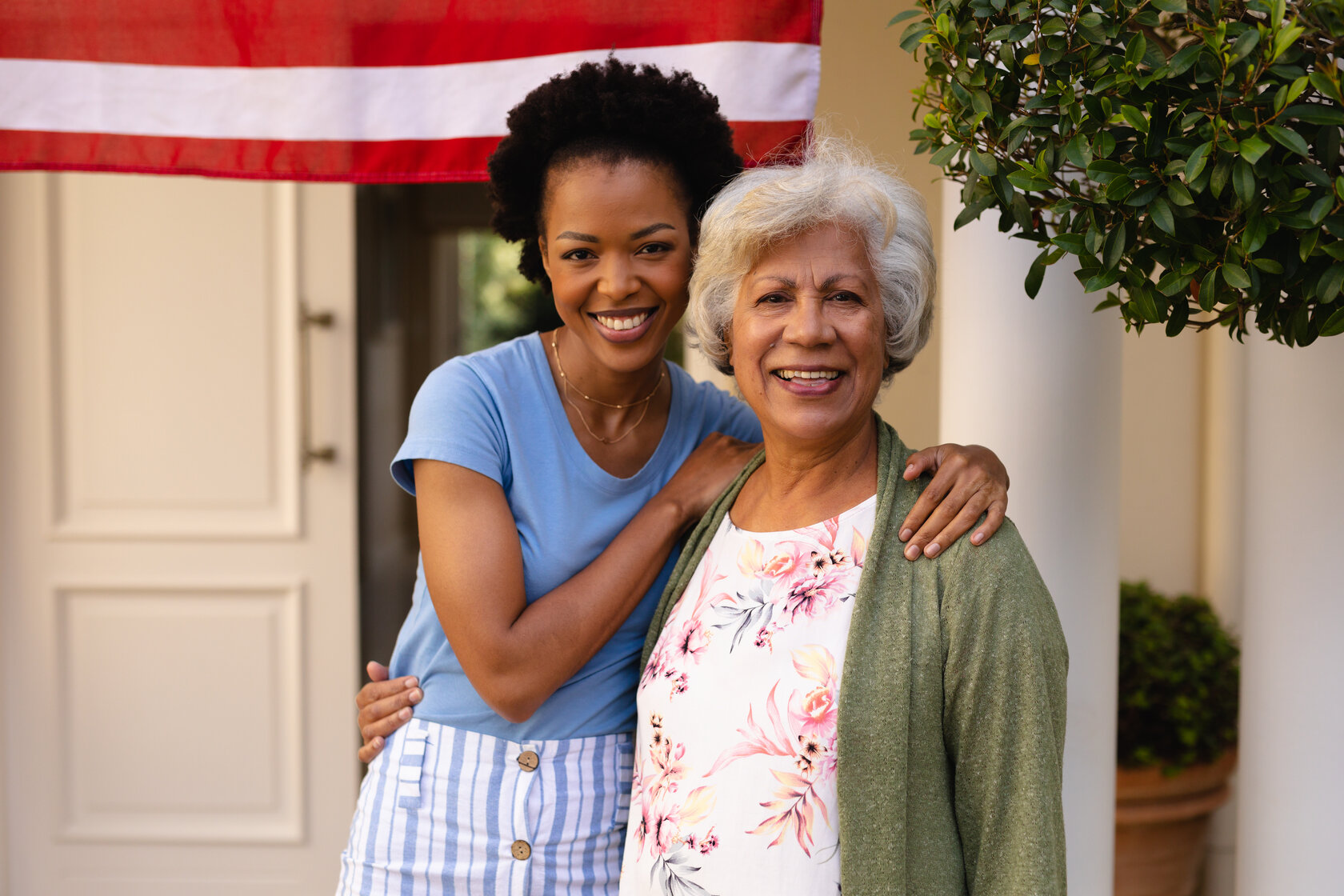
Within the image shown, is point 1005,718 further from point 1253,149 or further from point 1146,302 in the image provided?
point 1253,149

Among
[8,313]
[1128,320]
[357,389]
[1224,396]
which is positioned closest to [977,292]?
[1128,320]

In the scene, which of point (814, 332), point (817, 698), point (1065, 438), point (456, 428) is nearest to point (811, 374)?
point (814, 332)

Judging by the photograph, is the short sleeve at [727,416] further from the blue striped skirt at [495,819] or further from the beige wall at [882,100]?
the beige wall at [882,100]

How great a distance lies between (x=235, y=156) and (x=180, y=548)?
1470 mm

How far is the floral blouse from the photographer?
4.25ft

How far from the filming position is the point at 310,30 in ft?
7.01

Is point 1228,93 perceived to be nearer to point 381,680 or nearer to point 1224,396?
point 381,680

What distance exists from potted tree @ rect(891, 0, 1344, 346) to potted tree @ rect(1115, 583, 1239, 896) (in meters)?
1.77

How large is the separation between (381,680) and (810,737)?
784 millimetres

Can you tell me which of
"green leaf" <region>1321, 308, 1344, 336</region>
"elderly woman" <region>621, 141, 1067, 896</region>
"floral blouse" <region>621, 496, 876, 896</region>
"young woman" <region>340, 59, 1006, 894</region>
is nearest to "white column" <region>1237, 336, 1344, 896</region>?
"green leaf" <region>1321, 308, 1344, 336</region>

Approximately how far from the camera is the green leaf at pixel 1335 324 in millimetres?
1111

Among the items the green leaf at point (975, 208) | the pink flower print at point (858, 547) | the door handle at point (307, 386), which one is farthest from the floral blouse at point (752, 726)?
the door handle at point (307, 386)

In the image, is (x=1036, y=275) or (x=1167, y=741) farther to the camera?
(x=1167, y=741)

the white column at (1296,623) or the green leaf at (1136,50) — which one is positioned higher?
the green leaf at (1136,50)
